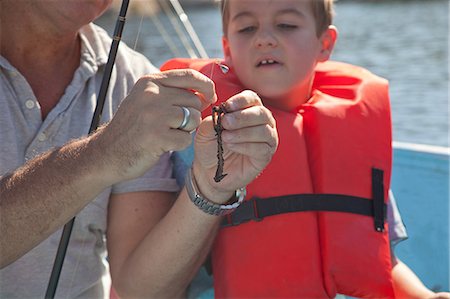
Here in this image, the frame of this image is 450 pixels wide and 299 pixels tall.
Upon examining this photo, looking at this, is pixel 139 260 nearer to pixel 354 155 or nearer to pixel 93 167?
pixel 93 167

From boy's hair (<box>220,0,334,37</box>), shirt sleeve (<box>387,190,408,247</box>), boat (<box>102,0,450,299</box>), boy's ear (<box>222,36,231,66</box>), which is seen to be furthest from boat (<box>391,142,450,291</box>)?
boy's ear (<box>222,36,231,66</box>)

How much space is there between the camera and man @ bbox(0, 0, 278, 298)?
187 cm

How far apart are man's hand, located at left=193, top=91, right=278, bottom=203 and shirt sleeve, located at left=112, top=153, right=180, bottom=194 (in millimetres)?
370

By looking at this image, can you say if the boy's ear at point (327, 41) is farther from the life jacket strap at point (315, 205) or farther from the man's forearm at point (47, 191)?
the man's forearm at point (47, 191)

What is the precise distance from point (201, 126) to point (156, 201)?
57cm

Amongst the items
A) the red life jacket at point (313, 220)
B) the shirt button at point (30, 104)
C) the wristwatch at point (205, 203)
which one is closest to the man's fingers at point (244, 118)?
the wristwatch at point (205, 203)

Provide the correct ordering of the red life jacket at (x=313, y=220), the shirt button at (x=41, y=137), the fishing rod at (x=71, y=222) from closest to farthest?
1. the fishing rod at (x=71, y=222)
2. the shirt button at (x=41, y=137)
3. the red life jacket at (x=313, y=220)

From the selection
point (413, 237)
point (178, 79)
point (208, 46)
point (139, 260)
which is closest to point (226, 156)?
point (178, 79)

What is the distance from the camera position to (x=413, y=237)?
11.8 ft

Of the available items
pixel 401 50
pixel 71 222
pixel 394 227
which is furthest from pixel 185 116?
pixel 401 50

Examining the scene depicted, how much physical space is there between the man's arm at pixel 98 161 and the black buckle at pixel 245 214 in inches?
25.3

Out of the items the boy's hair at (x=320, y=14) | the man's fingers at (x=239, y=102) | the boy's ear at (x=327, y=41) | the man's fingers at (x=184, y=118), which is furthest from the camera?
the boy's ear at (x=327, y=41)

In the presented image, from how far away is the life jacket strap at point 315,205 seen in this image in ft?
8.27

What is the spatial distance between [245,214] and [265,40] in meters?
0.59
